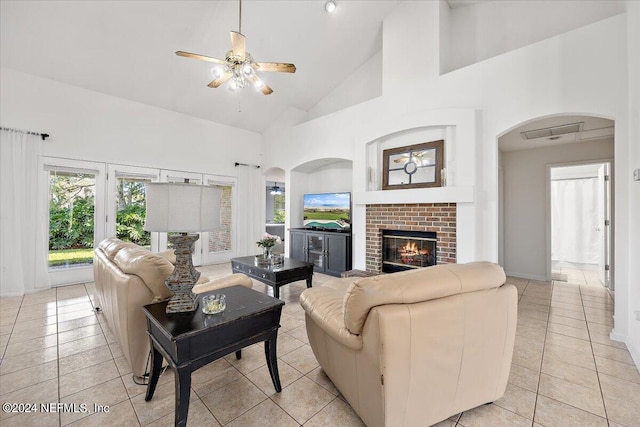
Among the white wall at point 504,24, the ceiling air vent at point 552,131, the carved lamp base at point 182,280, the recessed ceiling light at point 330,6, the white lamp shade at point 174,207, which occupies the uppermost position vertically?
the recessed ceiling light at point 330,6

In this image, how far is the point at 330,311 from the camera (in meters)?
1.65

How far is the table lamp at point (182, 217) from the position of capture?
142 cm

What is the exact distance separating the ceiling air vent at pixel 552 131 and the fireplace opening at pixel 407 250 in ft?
6.98

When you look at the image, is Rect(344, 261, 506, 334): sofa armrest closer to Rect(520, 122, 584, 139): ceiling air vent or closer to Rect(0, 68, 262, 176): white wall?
Rect(520, 122, 584, 139): ceiling air vent

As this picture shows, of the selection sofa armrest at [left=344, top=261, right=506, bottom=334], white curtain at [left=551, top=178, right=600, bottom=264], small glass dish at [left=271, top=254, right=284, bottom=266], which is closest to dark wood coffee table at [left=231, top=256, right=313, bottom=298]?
small glass dish at [left=271, top=254, right=284, bottom=266]

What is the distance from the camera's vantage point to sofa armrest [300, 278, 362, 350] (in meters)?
1.38

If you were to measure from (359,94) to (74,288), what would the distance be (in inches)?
231

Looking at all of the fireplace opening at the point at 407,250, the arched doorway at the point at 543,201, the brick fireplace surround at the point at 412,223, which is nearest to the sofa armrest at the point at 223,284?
the brick fireplace surround at the point at 412,223

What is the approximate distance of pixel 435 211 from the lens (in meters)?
3.53

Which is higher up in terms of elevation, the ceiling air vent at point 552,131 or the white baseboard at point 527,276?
the ceiling air vent at point 552,131

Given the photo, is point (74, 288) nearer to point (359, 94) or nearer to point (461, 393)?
point (461, 393)

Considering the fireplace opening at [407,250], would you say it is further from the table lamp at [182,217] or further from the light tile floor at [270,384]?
the table lamp at [182,217]

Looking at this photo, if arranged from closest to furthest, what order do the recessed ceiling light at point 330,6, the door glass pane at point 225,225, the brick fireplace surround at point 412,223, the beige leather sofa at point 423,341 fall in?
the beige leather sofa at point 423,341 → the brick fireplace surround at point 412,223 → the recessed ceiling light at point 330,6 → the door glass pane at point 225,225

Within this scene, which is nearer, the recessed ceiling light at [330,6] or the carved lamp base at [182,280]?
the carved lamp base at [182,280]
